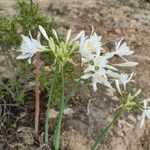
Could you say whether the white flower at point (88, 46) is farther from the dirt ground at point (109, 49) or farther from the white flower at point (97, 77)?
the dirt ground at point (109, 49)

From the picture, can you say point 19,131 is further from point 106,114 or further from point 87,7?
point 87,7

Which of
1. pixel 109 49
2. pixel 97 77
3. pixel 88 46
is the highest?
pixel 88 46

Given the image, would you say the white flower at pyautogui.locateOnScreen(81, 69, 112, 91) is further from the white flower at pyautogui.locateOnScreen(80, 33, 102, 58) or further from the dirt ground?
the dirt ground

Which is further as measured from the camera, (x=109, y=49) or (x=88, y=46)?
(x=109, y=49)

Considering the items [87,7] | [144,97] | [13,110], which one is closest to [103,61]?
[13,110]

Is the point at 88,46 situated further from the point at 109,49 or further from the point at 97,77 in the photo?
the point at 109,49

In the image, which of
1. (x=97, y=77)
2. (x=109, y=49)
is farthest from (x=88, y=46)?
(x=109, y=49)

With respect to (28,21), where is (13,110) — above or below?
below

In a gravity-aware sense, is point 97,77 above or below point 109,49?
above

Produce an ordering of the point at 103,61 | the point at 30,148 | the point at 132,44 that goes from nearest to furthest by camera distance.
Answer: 1. the point at 103,61
2. the point at 30,148
3. the point at 132,44

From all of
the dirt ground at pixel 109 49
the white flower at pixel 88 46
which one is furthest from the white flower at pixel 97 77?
the dirt ground at pixel 109 49
